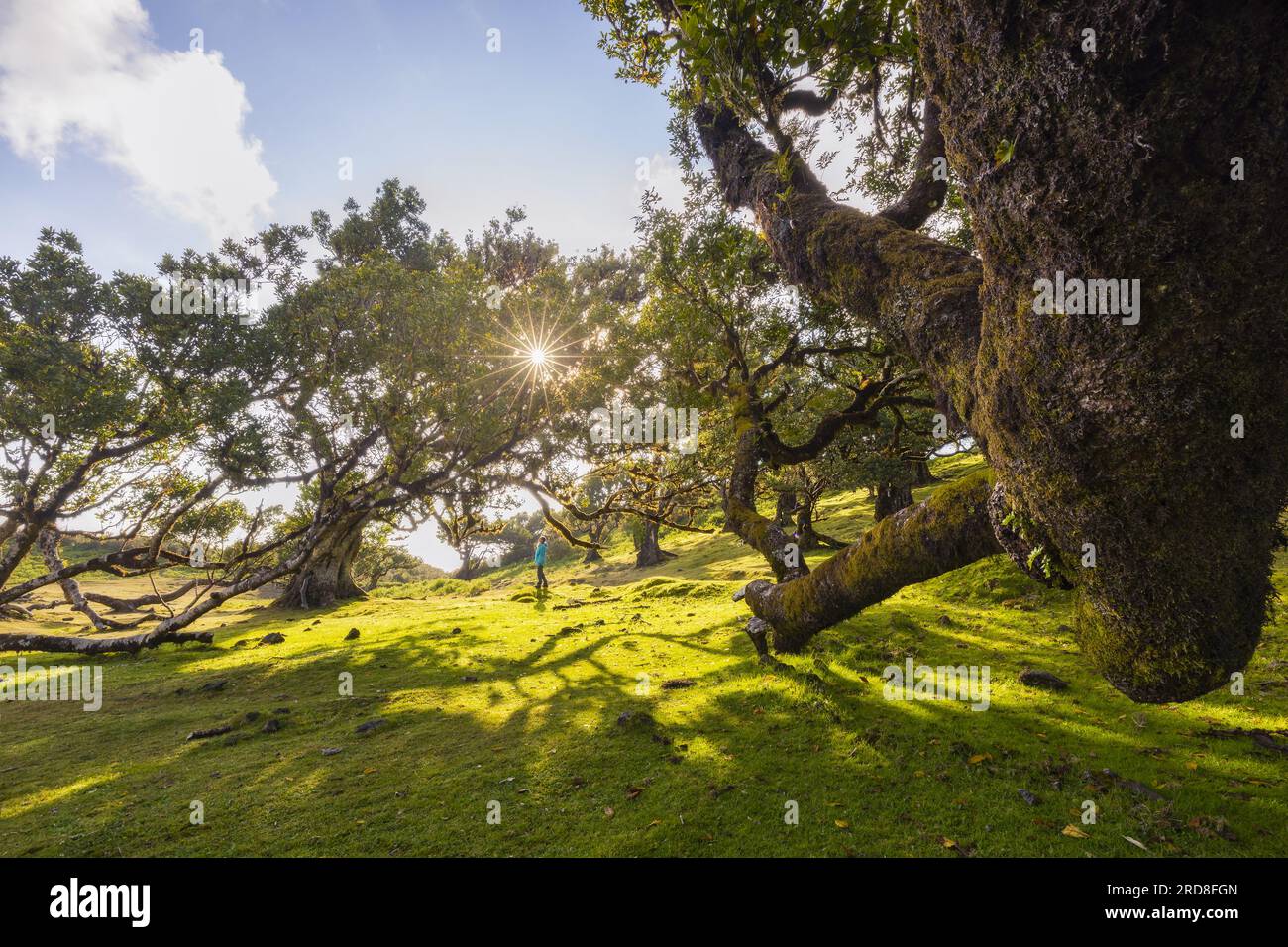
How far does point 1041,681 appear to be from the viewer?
830 cm

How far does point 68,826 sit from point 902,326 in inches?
425

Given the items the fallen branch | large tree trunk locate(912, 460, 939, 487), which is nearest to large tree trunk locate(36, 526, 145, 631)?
the fallen branch

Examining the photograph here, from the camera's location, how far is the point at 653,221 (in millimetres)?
12891

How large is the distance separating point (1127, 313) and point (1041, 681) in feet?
24.1

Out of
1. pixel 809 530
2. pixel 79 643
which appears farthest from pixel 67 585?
pixel 809 530

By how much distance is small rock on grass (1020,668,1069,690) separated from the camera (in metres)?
8.17

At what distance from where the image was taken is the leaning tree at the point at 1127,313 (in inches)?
122

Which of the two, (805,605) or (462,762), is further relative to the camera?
(805,605)

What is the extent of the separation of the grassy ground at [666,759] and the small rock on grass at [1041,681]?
29 centimetres

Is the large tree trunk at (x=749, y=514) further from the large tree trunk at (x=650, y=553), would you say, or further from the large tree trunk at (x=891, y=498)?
the large tree trunk at (x=650, y=553)

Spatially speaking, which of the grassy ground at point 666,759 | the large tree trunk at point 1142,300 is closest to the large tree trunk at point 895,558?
the large tree trunk at point 1142,300

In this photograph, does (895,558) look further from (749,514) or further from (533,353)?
(533,353)
